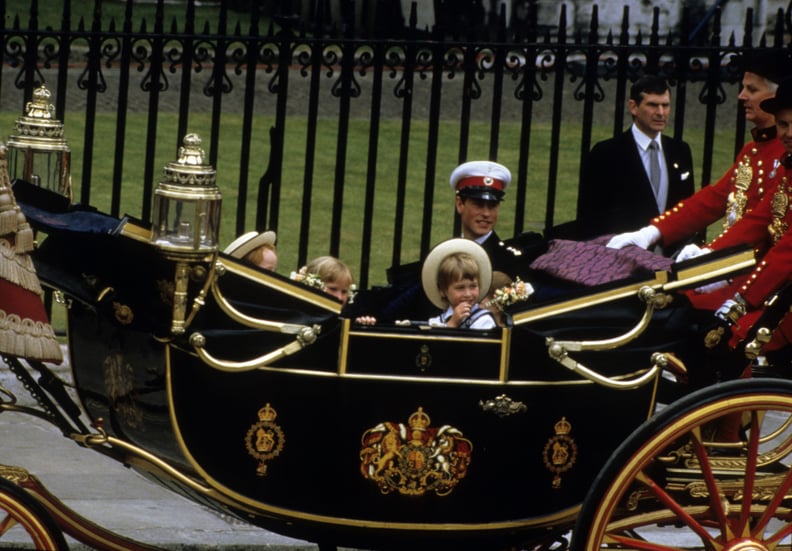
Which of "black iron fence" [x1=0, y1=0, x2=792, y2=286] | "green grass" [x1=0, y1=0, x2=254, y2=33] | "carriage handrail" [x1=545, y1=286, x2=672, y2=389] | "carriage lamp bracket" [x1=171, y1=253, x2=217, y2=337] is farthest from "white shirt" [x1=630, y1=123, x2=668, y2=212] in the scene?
"green grass" [x1=0, y1=0, x2=254, y2=33]

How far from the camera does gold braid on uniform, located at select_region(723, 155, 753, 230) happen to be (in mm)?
5227

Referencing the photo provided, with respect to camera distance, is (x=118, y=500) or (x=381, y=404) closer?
(x=381, y=404)

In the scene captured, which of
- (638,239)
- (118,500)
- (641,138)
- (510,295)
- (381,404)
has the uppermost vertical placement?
(641,138)

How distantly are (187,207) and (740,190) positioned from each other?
79.1 inches

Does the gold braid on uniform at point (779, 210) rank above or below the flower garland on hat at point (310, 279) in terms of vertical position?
above

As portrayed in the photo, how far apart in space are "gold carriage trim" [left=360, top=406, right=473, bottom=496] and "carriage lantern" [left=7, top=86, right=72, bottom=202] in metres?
1.20

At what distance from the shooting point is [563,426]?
441 centimetres

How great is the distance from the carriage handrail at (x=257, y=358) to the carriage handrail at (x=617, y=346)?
62 centimetres

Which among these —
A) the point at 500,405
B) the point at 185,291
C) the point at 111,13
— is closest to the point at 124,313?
the point at 185,291

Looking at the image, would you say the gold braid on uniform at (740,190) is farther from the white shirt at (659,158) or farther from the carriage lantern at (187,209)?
the carriage lantern at (187,209)

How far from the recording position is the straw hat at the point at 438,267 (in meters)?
4.89

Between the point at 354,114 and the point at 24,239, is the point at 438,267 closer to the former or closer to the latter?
the point at 24,239

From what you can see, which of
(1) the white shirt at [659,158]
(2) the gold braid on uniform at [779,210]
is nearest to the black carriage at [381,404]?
(2) the gold braid on uniform at [779,210]

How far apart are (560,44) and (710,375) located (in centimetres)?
305
